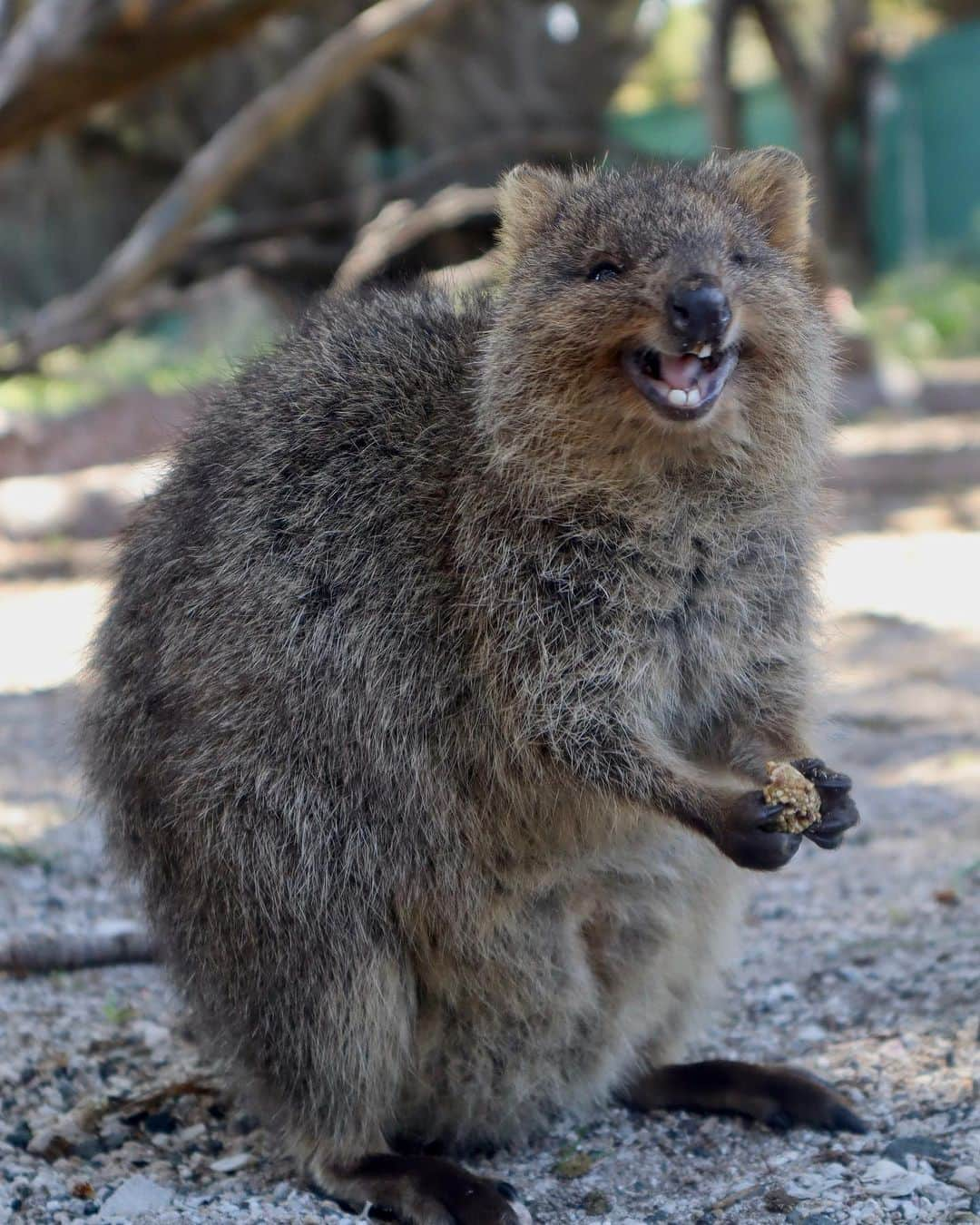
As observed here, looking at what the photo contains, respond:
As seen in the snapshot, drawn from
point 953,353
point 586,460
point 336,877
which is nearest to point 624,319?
point 586,460

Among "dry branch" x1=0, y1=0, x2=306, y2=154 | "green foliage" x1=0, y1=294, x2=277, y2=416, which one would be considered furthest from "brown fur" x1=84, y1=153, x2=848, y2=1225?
"green foliage" x1=0, y1=294, x2=277, y2=416

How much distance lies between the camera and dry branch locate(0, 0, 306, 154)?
24.6 ft

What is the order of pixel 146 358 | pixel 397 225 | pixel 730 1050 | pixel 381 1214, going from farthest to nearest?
pixel 146 358 < pixel 397 225 < pixel 730 1050 < pixel 381 1214

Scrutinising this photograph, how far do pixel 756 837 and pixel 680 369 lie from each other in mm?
906

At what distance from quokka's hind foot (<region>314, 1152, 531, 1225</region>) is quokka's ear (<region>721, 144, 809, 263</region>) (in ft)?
6.81

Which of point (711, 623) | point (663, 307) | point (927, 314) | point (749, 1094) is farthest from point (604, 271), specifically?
point (927, 314)

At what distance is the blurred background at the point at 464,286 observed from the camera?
3869 mm

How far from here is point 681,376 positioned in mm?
2965

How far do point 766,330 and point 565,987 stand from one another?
1395 millimetres

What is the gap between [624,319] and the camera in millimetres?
2977

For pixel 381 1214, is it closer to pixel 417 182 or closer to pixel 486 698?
pixel 486 698

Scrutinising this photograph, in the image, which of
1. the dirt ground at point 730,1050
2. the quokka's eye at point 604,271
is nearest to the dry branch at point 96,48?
the dirt ground at point 730,1050

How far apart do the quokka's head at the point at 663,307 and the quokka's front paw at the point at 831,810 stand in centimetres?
70

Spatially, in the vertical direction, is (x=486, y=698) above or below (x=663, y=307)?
below
